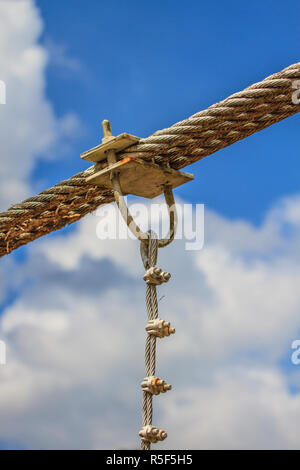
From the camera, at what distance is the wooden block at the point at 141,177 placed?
1.96 meters

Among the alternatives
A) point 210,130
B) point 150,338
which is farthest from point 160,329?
point 210,130

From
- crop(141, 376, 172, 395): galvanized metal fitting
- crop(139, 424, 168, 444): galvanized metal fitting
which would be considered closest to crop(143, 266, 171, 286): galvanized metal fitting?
crop(141, 376, 172, 395): galvanized metal fitting

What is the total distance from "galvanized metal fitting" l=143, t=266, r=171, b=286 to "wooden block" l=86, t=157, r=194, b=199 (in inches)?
11.5

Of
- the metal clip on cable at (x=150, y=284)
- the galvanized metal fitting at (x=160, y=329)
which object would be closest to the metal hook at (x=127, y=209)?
the metal clip on cable at (x=150, y=284)

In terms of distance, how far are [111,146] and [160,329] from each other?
52 centimetres

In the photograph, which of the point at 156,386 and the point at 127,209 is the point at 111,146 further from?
the point at 156,386

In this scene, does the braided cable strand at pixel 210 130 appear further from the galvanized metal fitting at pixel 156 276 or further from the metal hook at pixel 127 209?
the galvanized metal fitting at pixel 156 276

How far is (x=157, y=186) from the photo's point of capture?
2.05 m

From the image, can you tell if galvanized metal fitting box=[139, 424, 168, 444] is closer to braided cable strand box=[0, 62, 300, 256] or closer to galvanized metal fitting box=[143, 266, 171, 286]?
galvanized metal fitting box=[143, 266, 171, 286]

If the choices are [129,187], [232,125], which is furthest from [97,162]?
[232,125]

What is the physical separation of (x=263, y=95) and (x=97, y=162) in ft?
1.58

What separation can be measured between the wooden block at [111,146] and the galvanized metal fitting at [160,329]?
488 millimetres

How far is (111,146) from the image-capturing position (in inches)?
78.2
